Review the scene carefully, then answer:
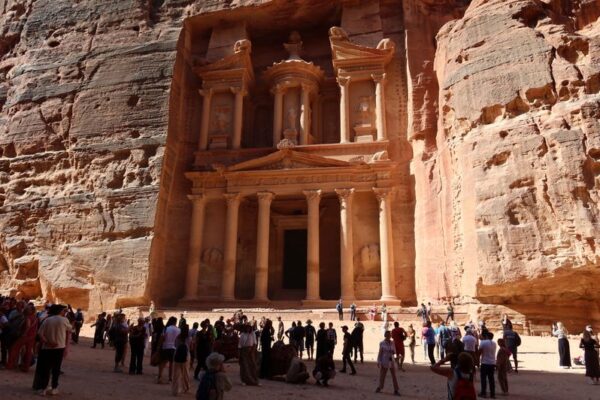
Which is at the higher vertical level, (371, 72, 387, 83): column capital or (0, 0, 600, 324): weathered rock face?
(371, 72, 387, 83): column capital

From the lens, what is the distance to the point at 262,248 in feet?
76.9

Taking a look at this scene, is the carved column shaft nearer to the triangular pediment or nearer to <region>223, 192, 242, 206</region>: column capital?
the triangular pediment

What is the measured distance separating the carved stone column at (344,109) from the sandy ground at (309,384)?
14.3 meters

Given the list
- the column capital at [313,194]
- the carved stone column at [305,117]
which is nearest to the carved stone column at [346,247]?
the column capital at [313,194]

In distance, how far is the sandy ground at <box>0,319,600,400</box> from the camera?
7542mm

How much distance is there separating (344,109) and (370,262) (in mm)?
8264

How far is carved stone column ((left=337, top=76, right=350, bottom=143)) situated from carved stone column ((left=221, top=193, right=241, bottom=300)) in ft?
20.7

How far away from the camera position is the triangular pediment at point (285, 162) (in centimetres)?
2405

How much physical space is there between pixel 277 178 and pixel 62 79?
13176mm

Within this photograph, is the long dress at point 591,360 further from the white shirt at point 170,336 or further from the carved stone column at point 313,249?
the carved stone column at point 313,249

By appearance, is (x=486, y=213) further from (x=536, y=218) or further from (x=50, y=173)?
(x=50, y=173)

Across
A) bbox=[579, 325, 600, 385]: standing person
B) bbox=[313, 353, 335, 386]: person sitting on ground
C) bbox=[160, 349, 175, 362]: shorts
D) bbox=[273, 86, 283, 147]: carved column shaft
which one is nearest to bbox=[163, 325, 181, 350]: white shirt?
bbox=[160, 349, 175, 362]: shorts

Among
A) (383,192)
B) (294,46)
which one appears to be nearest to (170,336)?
(383,192)

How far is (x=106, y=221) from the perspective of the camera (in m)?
22.7
